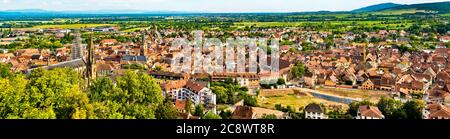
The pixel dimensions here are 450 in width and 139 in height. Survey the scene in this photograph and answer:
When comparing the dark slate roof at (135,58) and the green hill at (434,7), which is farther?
the green hill at (434,7)

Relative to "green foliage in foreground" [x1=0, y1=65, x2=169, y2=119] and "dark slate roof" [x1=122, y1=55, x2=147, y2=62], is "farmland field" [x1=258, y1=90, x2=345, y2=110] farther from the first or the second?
"dark slate roof" [x1=122, y1=55, x2=147, y2=62]

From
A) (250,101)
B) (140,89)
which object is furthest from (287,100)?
(140,89)

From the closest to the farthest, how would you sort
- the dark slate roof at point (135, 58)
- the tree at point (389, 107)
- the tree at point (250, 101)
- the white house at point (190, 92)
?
the tree at point (389, 107), the white house at point (190, 92), the tree at point (250, 101), the dark slate roof at point (135, 58)

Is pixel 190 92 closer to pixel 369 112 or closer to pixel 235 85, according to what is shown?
pixel 235 85

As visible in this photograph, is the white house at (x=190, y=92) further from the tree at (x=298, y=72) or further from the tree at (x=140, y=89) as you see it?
the tree at (x=298, y=72)

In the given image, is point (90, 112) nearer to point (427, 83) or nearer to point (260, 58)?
point (427, 83)

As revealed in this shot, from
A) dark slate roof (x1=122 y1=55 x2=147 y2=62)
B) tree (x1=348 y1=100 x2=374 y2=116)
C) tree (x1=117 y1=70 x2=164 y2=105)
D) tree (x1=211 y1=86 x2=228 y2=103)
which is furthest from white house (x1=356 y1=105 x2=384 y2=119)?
dark slate roof (x1=122 y1=55 x2=147 y2=62)

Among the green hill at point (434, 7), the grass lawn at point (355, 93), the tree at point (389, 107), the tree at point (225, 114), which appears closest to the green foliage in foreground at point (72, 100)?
the tree at point (225, 114)

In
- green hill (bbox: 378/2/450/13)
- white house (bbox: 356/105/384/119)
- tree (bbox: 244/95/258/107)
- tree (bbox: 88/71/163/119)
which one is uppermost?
green hill (bbox: 378/2/450/13)

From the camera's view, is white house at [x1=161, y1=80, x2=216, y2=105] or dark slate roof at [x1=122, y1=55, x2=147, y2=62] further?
dark slate roof at [x1=122, y1=55, x2=147, y2=62]

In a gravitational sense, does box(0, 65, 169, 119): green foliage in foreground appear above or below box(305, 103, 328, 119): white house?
above
